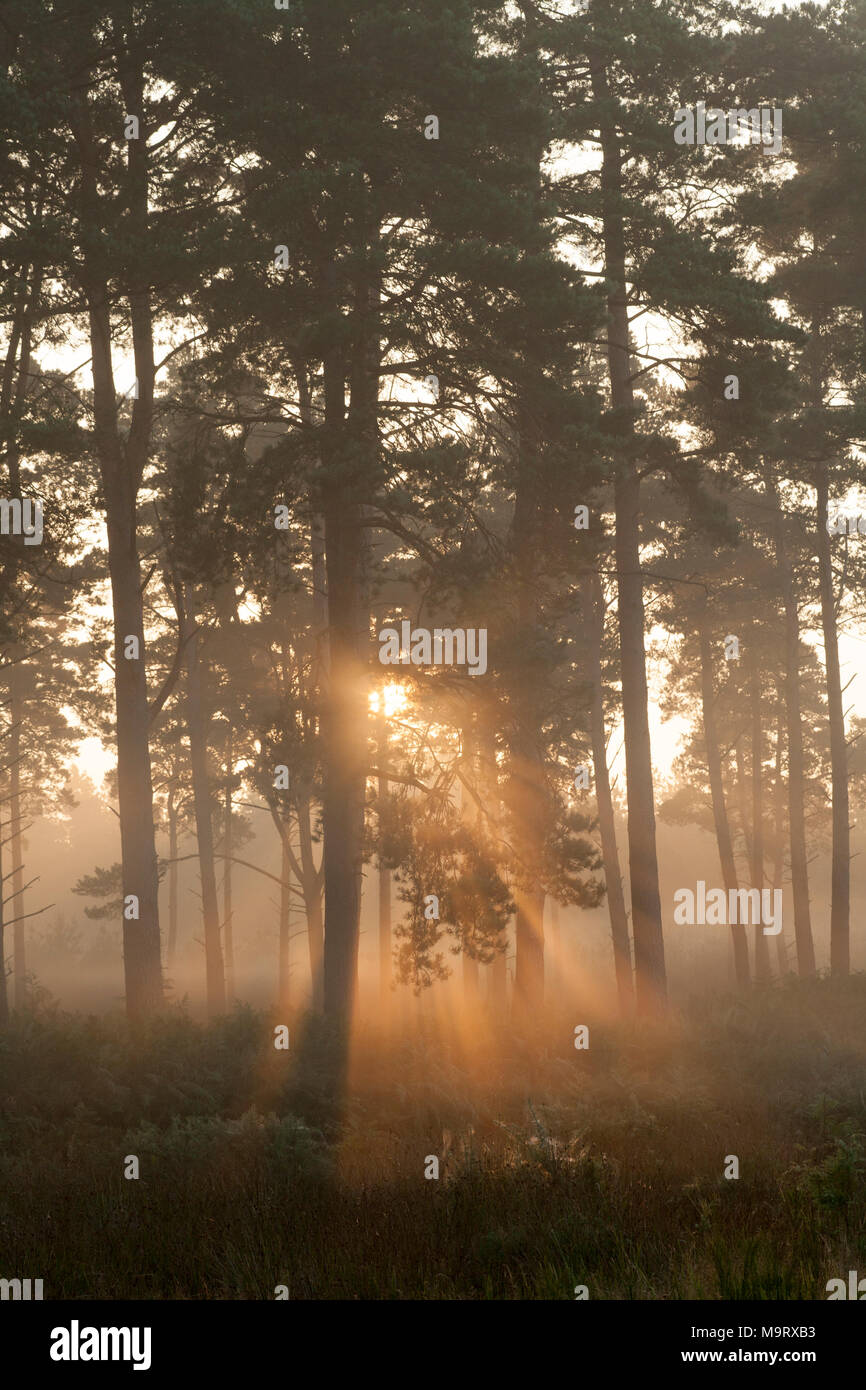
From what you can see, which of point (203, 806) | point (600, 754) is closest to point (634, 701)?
point (600, 754)

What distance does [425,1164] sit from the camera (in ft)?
30.0

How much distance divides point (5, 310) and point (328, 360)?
416 cm

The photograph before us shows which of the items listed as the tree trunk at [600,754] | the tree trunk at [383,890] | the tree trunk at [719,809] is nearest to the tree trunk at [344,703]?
the tree trunk at [383,890]

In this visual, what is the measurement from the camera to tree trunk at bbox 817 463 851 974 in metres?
23.5

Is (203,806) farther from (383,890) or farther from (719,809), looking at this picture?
(719,809)

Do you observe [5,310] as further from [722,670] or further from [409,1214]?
[722,670]

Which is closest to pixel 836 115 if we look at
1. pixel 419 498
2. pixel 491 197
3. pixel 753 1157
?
pixel 491 197

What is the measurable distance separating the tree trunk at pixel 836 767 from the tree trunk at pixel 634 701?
21.1 ft

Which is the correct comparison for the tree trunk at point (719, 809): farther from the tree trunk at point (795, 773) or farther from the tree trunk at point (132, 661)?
the tree trunk at point (132, 661)

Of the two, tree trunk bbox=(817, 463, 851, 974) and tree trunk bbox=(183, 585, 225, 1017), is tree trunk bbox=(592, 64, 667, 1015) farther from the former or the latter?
tree trunk bbox=(183, 585, 225, 1017)

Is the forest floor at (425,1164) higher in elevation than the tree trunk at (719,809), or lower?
lower

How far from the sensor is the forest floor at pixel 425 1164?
6398 millimetres

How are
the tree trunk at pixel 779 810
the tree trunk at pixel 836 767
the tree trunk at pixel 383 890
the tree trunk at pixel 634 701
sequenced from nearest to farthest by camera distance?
the tree trunk at pixel 383 890 → the tree trunk at pixel 634 701 → the tree trunk at pixel 836 767 → the tree trunk at pixel 779 810

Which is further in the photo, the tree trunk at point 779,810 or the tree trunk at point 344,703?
the tree trunk at point 779,810
